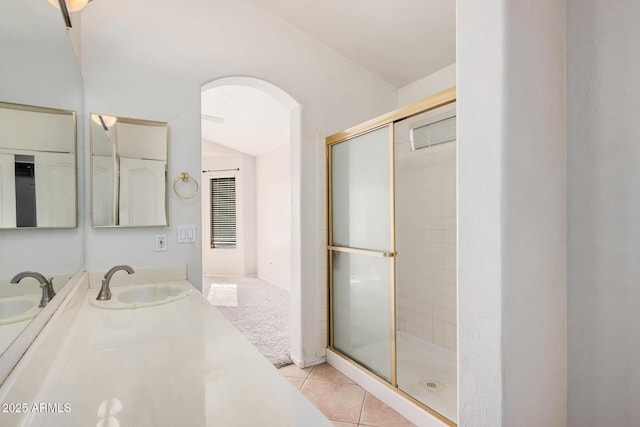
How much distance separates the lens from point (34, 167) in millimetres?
901

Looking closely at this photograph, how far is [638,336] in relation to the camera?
1109mm

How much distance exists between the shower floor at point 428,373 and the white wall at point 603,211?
2.84 ft

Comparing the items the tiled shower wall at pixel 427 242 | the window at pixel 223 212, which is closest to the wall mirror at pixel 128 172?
the tiled shower wall at pixel 427 242

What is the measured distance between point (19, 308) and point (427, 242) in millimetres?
2765

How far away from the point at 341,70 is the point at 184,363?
104 inches

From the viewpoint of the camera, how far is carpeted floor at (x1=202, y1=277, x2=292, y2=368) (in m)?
3.08

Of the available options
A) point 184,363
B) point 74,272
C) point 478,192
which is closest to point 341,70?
point 478,192

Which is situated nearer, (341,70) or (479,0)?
(479,0)

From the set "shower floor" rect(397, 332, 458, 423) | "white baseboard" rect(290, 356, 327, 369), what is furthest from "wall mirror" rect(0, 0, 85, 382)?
"shower floor" rect(397, 332, 458, 423)

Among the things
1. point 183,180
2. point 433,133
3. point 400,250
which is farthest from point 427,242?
point 183,180

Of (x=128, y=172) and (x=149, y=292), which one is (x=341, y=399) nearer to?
(x=149, y=292)

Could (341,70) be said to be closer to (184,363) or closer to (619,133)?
(619,133)

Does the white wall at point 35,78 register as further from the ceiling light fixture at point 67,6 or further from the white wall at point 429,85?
the white wall at point 429,85

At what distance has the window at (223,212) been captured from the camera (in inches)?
263
